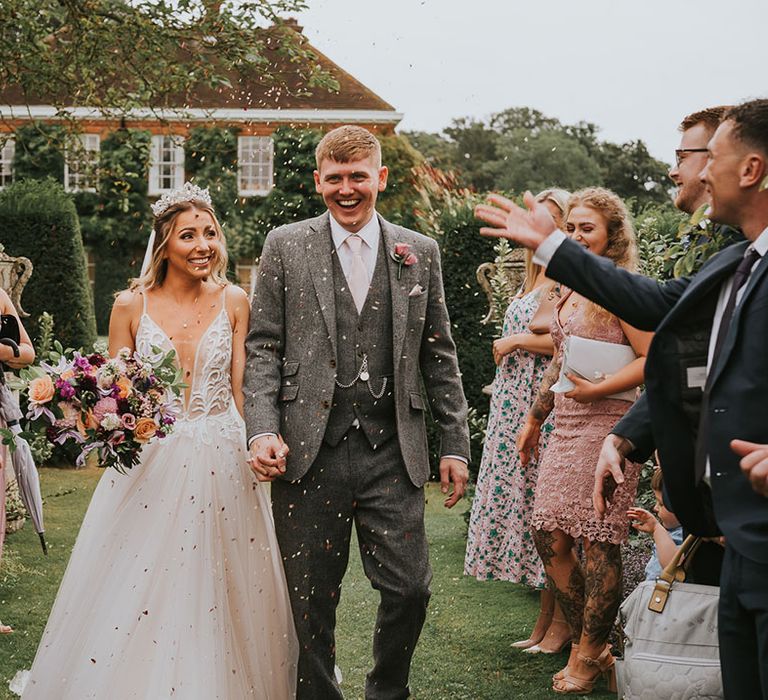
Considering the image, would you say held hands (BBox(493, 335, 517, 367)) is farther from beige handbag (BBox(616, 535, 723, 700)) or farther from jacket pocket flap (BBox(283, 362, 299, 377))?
beige handbag (BBox(616, 535, 723, 700))

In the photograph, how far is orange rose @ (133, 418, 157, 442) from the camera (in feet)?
14.5

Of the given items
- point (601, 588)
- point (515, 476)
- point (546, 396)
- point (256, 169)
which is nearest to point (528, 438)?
point (546, 396)

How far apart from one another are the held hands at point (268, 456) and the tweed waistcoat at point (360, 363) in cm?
21

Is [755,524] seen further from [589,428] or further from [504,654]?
[504,654]

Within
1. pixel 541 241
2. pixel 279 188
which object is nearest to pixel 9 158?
pixel 279 188

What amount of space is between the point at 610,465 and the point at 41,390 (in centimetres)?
228

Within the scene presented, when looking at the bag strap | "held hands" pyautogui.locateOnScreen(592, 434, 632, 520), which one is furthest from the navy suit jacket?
"held hands" pyautogui.locateOnScreen(592, 434, 632, 520)

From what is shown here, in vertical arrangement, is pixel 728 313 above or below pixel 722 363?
above

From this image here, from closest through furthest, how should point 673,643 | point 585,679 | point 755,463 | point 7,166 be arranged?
point 755,463 < point 673,643 < point 585,679 < point 7,166

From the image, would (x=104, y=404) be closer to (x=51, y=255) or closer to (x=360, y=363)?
(x=360, y=363)

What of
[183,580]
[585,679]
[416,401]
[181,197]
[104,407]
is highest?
[181,197]

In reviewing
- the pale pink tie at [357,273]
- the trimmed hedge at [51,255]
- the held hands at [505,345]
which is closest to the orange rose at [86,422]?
the pale pink tie at [357,273]

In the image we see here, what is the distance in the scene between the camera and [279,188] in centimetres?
3011

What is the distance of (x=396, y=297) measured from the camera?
4.27 meters
